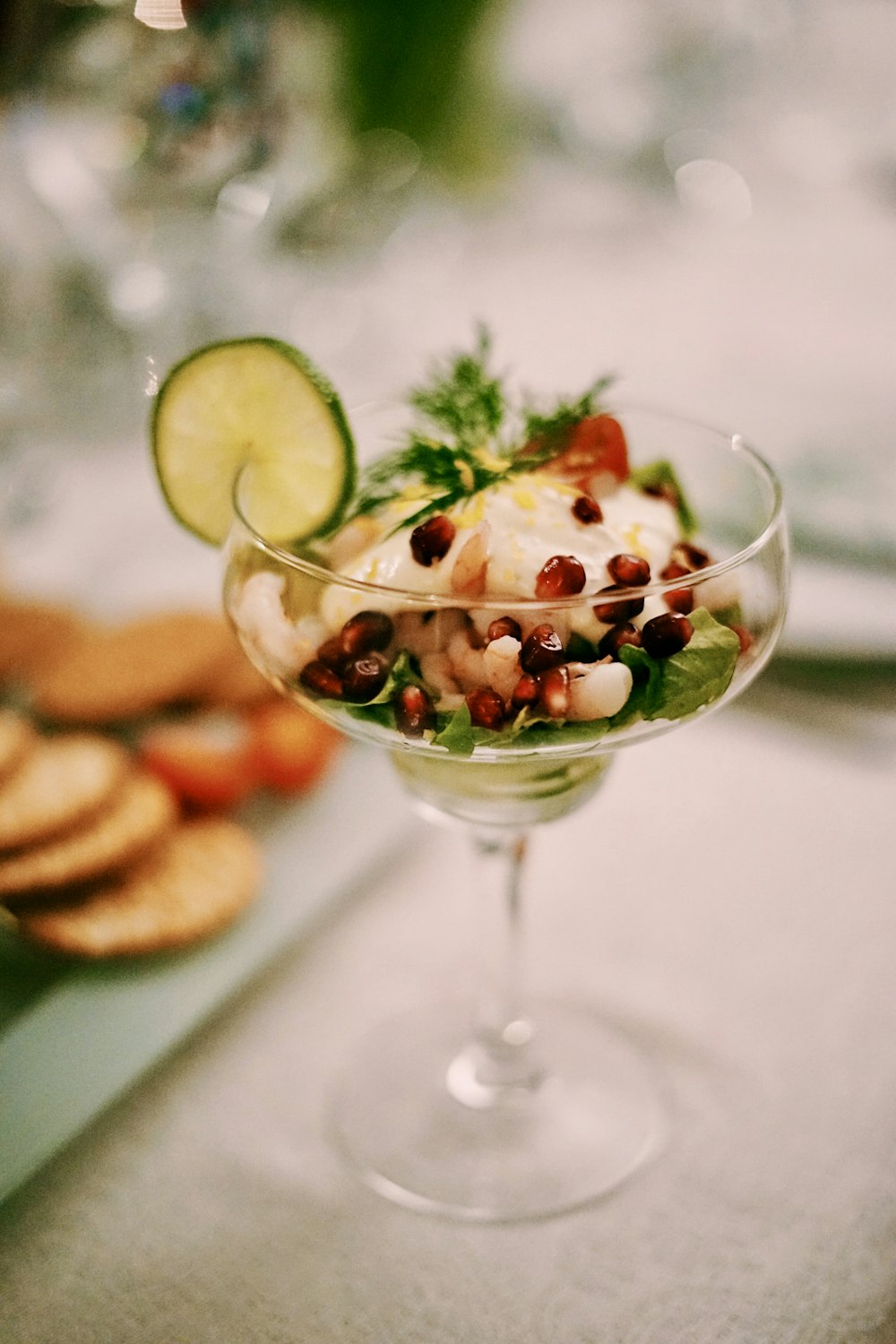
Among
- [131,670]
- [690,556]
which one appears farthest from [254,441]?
[131,670]

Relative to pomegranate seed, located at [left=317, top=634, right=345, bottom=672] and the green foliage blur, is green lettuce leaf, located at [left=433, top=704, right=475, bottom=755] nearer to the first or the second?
pomegranate seed, located at [left=317, top=634, right=345, bottom=672]

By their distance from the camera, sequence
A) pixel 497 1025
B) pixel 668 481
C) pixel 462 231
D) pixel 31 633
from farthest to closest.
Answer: pixel 462 231, pixel 31 633, pixel 497 1025, pixel 668 481

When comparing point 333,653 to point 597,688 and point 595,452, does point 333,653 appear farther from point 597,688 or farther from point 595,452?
point 595,452

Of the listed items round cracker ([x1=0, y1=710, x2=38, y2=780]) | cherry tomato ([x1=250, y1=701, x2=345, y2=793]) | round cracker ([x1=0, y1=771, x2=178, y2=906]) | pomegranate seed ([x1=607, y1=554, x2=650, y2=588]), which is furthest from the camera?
cherry tomato ([x1=250, y1=701, x2=345, y2=793])

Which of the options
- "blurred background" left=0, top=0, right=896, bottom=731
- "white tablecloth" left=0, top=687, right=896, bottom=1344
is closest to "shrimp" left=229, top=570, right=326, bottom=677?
"white tablecloth" left=0, top=687, right=896, bottom=1344

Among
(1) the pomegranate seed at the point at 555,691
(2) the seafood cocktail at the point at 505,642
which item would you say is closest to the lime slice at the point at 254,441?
(2) the seafood cocktail at the point at 505,642

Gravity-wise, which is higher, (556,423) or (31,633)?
(556,423)
